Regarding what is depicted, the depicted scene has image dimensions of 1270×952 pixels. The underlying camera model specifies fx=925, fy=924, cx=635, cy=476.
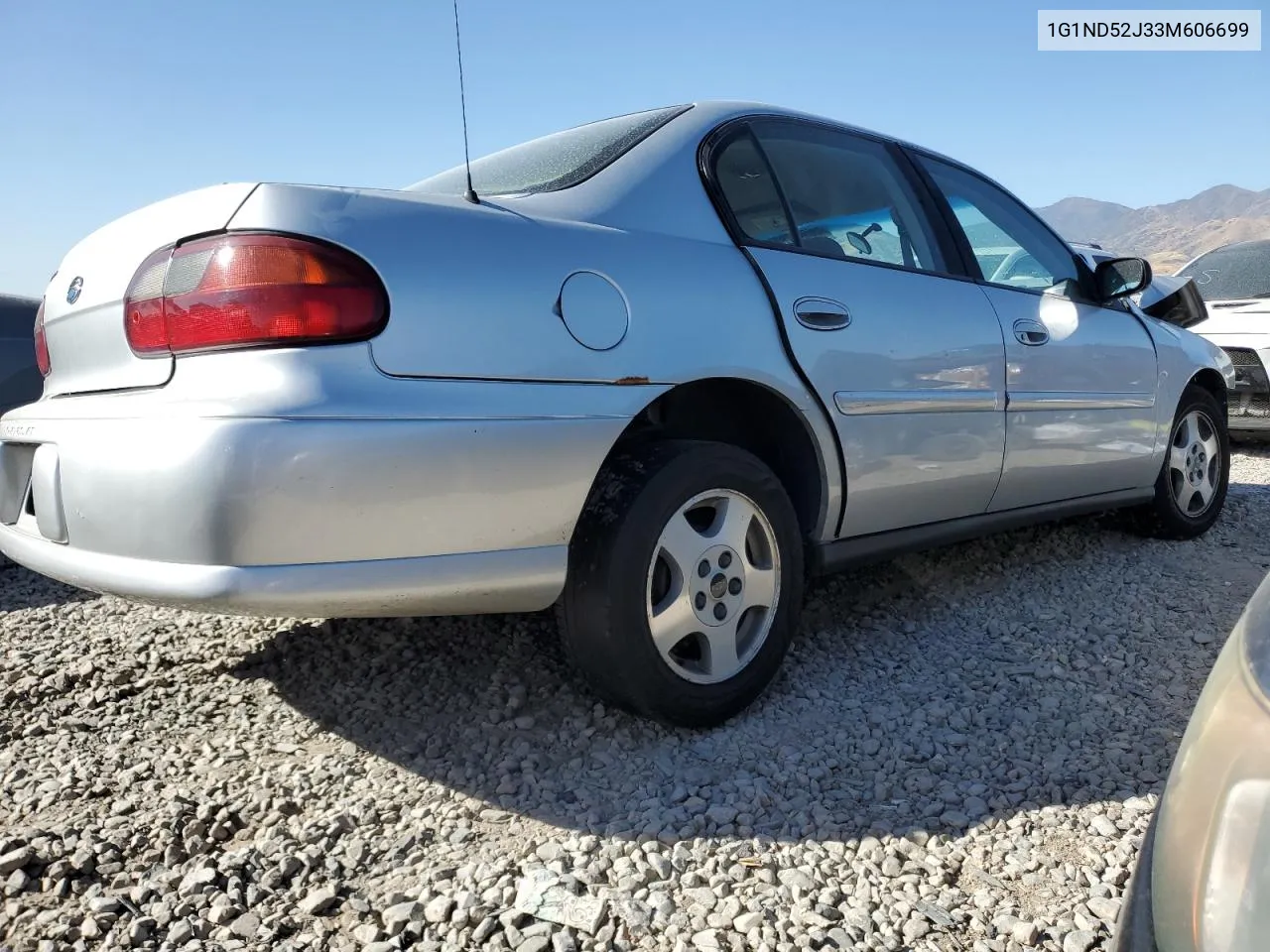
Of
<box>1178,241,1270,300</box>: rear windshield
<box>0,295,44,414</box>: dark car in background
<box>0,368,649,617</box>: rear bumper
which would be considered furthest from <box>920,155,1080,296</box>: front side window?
<box>1178,241,1270,300</box>: rear windshield

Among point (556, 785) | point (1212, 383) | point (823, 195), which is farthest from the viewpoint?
point (1212, 383)

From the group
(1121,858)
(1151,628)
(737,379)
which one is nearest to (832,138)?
(737,379)

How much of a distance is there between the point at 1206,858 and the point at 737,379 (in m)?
1.56

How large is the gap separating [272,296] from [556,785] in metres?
1.16

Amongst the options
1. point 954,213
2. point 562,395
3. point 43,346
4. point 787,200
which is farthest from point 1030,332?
point 43,346

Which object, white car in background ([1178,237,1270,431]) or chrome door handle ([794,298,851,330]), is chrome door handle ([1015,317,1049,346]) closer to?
chrome door handle ([794,298,851,330])

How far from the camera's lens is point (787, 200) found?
259 cm

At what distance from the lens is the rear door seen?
244cm

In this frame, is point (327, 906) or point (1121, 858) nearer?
point (327, 906)

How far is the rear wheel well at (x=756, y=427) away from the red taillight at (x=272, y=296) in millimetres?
825

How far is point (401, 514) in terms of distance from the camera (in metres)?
1.74

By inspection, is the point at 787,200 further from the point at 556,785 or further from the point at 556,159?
the point at 556,785

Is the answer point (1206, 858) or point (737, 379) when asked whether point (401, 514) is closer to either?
point (737, 379)

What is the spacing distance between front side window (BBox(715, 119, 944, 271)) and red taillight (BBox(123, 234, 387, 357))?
1087 millimetres
